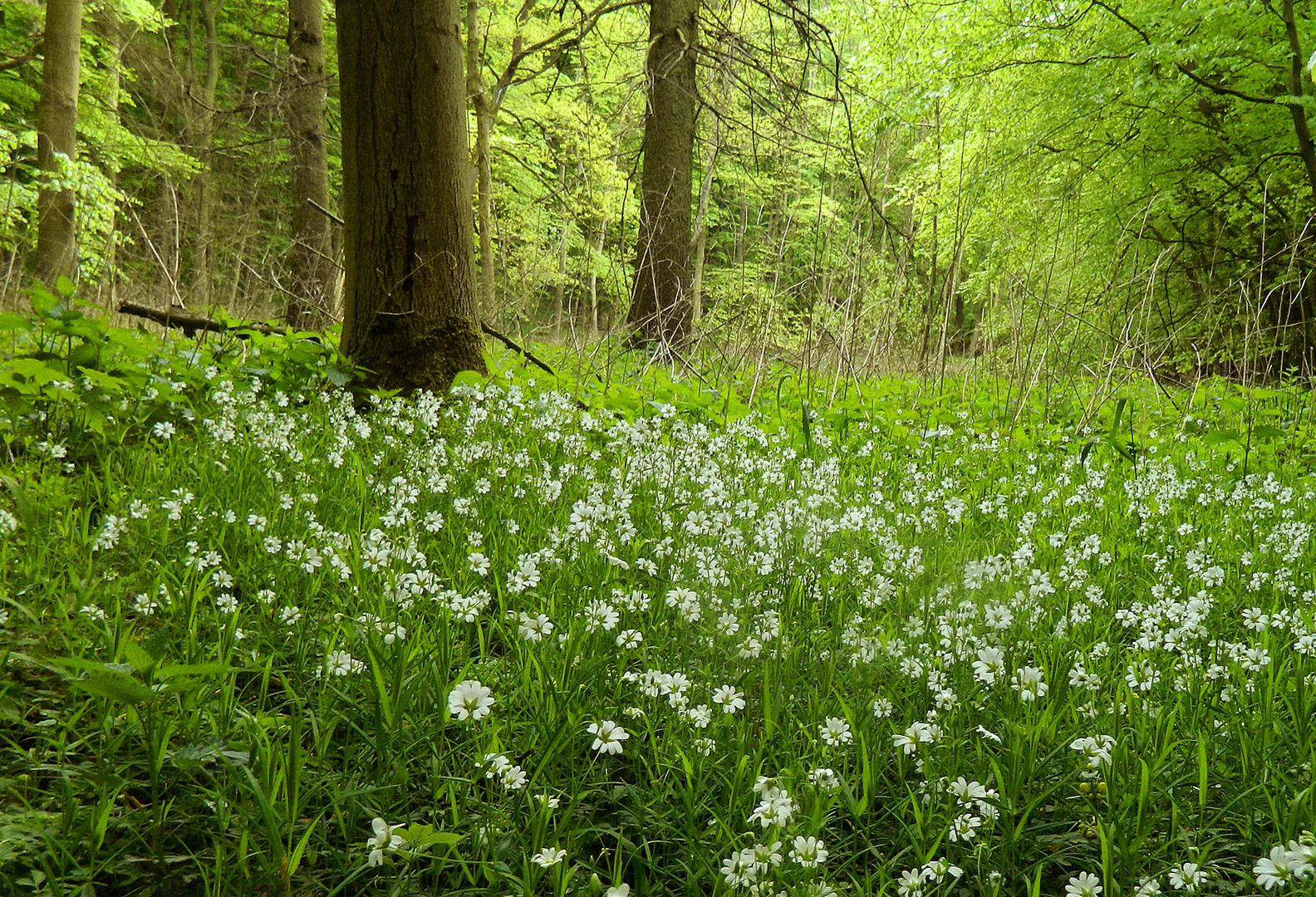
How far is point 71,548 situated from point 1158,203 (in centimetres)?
1301

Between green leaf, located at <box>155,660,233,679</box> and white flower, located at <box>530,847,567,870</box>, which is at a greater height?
green leaf, located at <box>155,660,233,679</box>

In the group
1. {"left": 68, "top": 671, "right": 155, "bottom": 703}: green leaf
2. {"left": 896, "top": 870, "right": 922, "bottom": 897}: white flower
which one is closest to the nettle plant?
{"left": 68, "top": 671, "right": 155, "bottom": 703}: green leaf

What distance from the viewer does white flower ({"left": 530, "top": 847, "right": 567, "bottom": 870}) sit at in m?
1.26

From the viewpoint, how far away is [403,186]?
4.37m

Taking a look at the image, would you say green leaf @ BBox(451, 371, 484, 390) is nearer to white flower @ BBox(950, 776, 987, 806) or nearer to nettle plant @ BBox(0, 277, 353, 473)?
nettle plant @ BBox(0, 277, 353, 473)

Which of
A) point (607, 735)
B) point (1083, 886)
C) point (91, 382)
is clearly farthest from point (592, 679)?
point (91, 382)

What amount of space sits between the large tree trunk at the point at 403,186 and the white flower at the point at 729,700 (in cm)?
332

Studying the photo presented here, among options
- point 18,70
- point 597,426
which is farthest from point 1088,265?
point 18,70

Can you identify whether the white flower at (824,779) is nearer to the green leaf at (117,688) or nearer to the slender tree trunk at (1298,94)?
the green leaf at (117,688)

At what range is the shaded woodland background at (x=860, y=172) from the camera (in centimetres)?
→ 574

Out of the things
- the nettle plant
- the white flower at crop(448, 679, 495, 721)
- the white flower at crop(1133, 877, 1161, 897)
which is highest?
the nettle plant

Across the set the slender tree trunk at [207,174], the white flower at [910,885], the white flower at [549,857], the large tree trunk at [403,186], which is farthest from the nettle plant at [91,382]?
the slender tree trunk at [207,174]

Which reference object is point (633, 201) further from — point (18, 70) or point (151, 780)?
point (151, 780)

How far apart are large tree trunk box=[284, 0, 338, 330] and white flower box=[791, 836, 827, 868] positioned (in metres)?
8.37
